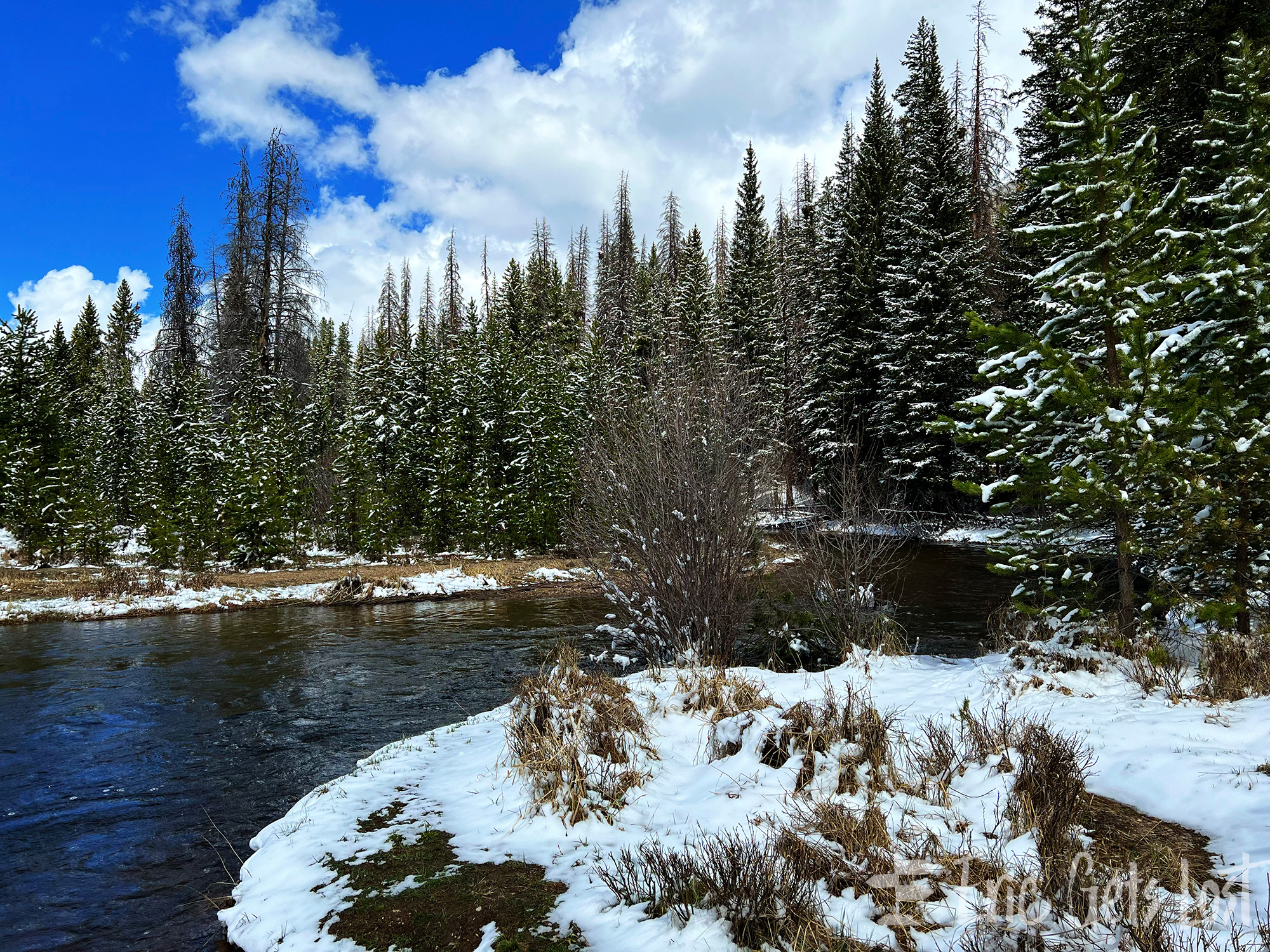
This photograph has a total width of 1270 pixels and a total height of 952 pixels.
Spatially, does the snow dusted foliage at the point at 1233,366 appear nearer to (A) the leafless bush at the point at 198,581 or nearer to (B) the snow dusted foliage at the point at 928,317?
(B) the snow dusted foliage at the point at 928,317

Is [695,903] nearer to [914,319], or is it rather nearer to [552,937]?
[552,937]

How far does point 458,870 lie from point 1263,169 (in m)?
11.0

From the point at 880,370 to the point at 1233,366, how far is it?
70.3 feet

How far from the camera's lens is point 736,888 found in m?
3.56

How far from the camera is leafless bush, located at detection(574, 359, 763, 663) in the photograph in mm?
9961

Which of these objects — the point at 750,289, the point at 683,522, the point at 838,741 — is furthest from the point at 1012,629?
the point at 750,289

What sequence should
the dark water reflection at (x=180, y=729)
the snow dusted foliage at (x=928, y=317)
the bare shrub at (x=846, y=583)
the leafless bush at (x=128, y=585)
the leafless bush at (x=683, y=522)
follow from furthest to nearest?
1. the snow dusted foliage at (x=928, y=317)
2. the leafless bush at (x=128, y=585)
3. the bare shrub at (x=846, y=583)
4. the leafless bush at (x=683, y=522)
5. the dark water reflection at (x=180, y=729)

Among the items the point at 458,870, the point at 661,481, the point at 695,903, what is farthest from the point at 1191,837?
the point at 661,481

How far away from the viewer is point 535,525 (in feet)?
91.1

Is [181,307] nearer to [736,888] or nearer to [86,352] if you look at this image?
[86,352]

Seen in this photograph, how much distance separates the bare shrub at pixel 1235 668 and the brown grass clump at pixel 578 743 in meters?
5.21

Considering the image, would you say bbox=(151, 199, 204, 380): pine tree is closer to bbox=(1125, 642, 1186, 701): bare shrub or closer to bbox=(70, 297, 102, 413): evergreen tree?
bbox=(70, 297, 102, 413): evergreen tree

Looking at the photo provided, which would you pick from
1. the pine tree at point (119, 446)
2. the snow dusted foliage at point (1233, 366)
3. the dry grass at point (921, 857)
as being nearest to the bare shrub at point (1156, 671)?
the snow dusted foliage at point (1233, 366)

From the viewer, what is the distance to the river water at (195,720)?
5262 mm
